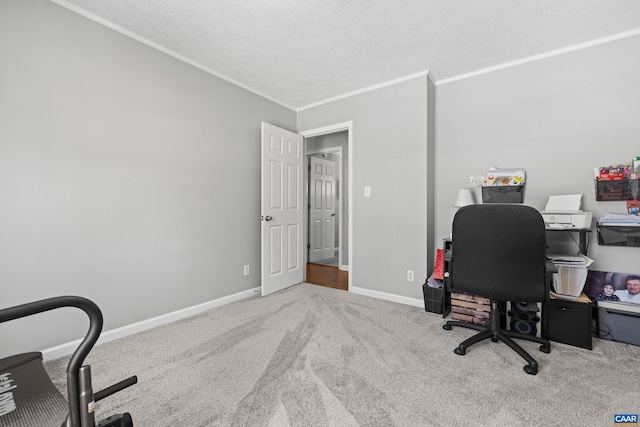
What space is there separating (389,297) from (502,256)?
5.32 ft

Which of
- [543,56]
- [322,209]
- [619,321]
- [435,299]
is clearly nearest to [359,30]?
[543,56]

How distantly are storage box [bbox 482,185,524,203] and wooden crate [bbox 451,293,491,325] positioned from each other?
102 cm

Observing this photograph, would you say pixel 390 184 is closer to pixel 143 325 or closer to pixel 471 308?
pixel 471 308

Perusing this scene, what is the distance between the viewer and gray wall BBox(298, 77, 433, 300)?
119 inches

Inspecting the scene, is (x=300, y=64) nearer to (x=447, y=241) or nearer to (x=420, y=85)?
(x=420, y=85)

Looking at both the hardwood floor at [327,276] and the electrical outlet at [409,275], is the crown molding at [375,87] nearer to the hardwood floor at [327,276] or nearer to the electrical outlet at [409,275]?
the electrical outlet at [409,275]

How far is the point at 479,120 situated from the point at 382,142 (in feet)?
3.35

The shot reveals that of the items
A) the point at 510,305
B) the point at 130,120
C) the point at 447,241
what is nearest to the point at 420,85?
the point at 447,241

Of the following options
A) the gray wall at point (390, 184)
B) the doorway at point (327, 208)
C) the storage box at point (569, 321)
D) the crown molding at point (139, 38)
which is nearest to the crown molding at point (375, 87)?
the gray wall at point (390, 184)

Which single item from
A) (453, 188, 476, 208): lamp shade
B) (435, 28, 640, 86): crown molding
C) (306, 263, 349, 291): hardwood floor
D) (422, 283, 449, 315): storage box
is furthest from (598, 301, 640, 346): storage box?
(306, 263, 349, 291): hardwood floor

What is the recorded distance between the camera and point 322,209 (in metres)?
5.68

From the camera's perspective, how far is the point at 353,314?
9.14 feet

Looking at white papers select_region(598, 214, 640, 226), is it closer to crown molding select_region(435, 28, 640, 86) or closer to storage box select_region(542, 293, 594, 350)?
storage box select_region(542, 293, 594, 350)

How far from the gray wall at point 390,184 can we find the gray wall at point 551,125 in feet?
1.19
